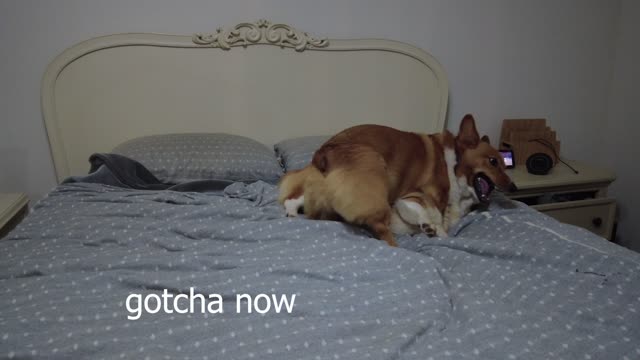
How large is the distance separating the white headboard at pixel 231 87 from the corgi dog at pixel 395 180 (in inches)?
24.6

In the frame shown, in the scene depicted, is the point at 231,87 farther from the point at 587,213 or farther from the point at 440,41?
the point at 587,213

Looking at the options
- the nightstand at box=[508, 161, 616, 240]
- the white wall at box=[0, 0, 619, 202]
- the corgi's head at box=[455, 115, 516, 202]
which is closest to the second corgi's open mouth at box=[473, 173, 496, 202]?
the corgi's head at box=[455, 115, 516, 202]

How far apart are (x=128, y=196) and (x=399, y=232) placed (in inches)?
36.7

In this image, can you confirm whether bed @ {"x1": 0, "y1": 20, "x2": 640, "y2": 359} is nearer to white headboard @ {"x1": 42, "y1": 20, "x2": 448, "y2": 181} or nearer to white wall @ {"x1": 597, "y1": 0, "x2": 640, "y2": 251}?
white headboard @ {"x1": 42, "y1": 20, "x2": 448, "y2": 181}

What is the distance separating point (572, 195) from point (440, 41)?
105 centimetres

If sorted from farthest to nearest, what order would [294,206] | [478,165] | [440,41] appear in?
[440,41], [478,165], [294,206]

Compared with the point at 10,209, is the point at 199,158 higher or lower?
higher

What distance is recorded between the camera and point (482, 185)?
1527 mm

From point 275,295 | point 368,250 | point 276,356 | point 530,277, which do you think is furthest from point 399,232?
point 276,356

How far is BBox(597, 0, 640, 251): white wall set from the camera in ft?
8.06

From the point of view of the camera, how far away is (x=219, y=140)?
5.92 feet

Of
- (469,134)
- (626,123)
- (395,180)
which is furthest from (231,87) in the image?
(626,123)

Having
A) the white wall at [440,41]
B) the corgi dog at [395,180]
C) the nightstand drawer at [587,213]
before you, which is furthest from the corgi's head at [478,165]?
the white wall at [440,41]

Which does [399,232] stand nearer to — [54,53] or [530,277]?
[530,277]
